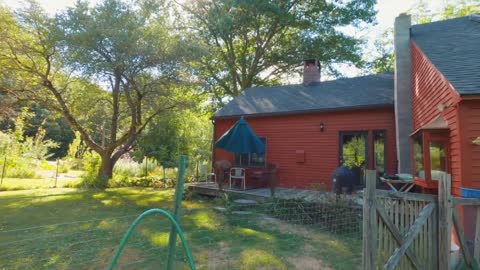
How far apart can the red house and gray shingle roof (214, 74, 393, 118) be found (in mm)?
34

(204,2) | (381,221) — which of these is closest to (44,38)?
(204,2)

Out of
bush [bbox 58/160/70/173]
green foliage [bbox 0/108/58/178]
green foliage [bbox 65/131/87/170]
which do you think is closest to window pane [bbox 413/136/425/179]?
green foliage [bbox 0/108/58/178]

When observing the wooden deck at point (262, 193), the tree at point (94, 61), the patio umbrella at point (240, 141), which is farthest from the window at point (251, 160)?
the tree at point (94, 61)

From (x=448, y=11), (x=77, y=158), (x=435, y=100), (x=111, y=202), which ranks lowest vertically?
(x=111, y=202)

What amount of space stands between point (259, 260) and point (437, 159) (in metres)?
3.98

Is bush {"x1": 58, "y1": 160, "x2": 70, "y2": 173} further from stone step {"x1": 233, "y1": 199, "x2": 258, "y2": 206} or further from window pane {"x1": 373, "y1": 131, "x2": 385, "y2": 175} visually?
window pane {"x1": 373, "y1": 131, "x2": 385, "y2": 175}

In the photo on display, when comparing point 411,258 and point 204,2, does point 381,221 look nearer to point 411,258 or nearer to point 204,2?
point 411,258

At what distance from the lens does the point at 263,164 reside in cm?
1101

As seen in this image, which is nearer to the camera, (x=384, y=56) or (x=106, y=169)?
(x=106, y=169)

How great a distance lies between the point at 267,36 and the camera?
18.3m

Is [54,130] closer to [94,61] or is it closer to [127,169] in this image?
[127,169]

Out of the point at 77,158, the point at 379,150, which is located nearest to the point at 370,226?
the point at 379,150

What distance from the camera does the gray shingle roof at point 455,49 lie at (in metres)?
4.88

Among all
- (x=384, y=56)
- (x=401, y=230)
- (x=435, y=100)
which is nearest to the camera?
(x=401, y=230)
